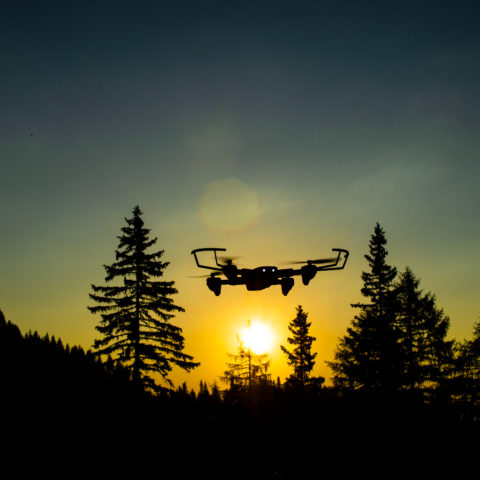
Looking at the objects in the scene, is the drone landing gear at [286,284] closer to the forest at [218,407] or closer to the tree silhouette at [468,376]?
the forest at [218,407]

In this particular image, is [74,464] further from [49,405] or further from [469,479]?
[469,479]

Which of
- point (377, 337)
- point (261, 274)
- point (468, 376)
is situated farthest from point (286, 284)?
point (468, 376)

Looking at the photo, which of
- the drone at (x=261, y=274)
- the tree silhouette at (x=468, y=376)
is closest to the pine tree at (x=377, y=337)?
the tree silhouette at (x=468, y=376)

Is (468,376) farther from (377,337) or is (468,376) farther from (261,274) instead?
(261,274)

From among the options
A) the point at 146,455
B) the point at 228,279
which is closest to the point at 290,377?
the point at 146,455

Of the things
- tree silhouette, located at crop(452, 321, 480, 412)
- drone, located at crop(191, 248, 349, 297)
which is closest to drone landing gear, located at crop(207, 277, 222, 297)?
drone, located at crop(191, 248, 349, 297)

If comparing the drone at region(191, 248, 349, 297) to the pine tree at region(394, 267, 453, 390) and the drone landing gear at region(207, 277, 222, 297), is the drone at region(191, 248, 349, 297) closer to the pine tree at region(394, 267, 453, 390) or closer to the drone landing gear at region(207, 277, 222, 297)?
the drone landing gear at region(207, 277, 222, 297)
